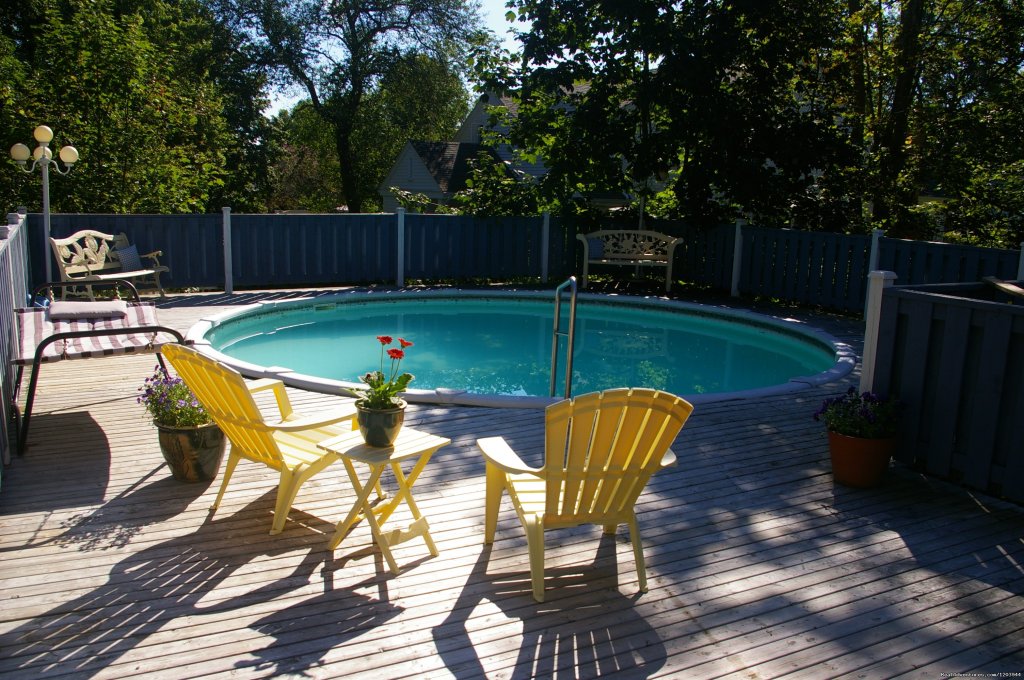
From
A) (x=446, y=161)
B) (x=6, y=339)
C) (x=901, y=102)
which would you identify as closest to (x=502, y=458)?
(x=6, y=339)

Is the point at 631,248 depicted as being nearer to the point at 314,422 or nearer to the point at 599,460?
the point at 314,422

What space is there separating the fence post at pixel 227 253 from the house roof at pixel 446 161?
632 inches

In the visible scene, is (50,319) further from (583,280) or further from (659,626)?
(583,280)

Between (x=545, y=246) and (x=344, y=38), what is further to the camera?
(x=344, y=38)

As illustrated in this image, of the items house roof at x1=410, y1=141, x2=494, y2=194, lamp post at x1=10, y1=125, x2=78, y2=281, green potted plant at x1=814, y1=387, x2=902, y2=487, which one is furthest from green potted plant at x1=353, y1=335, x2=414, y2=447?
house roof at x1=410, y1=141, x2=494, y2=194

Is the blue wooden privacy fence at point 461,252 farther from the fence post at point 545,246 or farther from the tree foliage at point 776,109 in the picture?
the tree foliage at point 776,109

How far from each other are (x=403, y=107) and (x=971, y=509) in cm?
2456

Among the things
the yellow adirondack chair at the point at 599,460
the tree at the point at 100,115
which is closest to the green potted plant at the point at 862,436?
the yellow adirondack chair at the point at 599,460

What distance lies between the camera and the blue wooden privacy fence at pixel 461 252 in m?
10.4

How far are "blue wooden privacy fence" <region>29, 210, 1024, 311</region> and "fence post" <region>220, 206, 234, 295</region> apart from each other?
0.02 m

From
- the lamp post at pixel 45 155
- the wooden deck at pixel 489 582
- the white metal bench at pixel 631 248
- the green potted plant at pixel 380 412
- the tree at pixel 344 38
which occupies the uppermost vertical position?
the tree at pixel 344 38

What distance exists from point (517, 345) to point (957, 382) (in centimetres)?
623

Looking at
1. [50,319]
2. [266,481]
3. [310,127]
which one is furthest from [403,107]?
[266,481]

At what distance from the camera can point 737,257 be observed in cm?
1203
